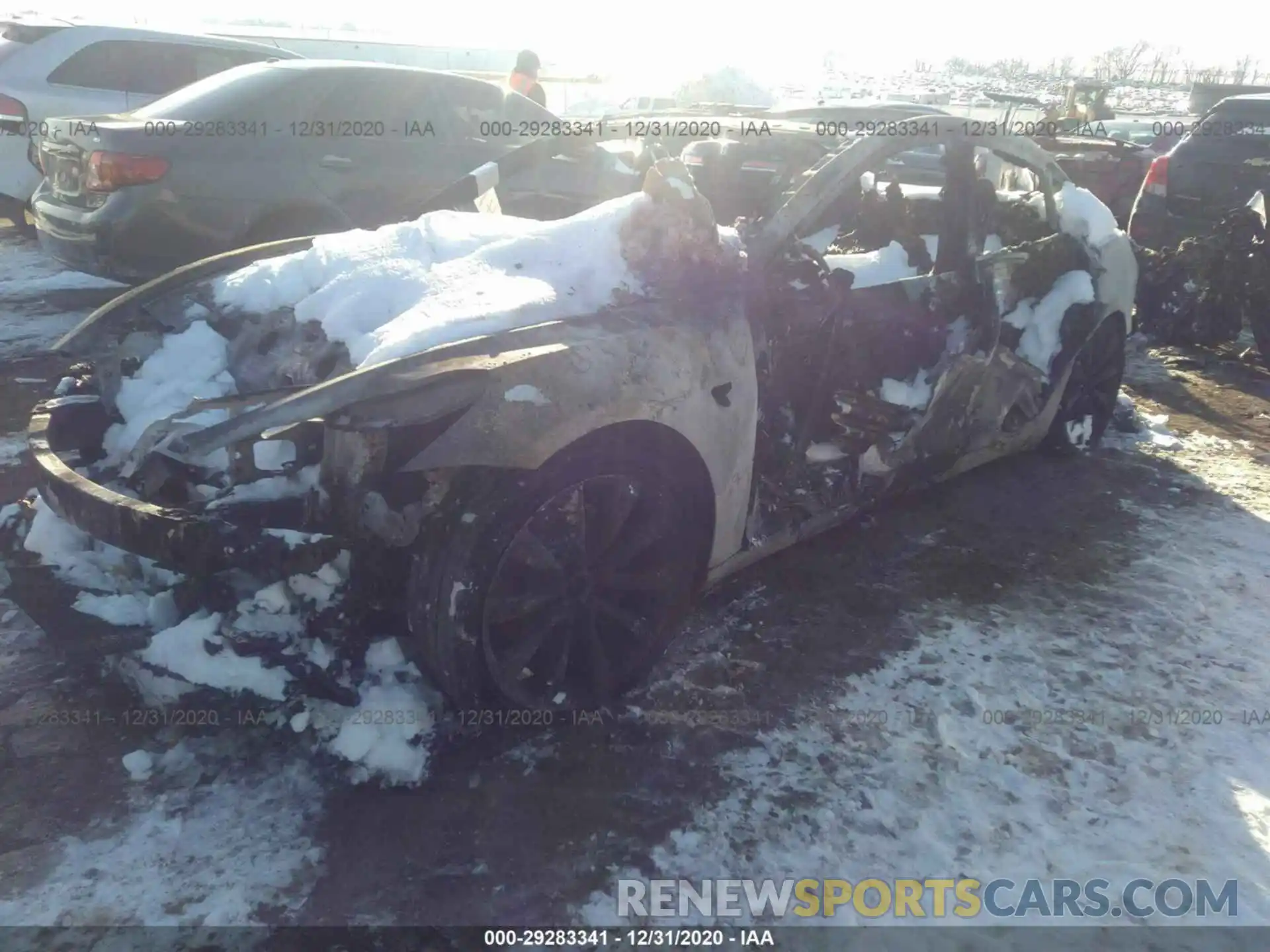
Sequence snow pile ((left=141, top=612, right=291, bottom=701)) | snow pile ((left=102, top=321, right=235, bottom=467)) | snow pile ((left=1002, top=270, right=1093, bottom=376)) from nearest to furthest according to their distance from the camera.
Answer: snow pile ((left=141, top=612, right=291, bottom=701))
snow pile ((left=102, top=321, right=235, bottom=467))
snow pile ((left=1002, top=270, right=1093, bottom=376))

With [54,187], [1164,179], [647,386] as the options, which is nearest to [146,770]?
[647,386]

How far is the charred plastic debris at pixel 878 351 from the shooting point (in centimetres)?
328

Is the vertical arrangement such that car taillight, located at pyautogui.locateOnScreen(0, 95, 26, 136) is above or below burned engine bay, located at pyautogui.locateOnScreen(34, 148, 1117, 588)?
above

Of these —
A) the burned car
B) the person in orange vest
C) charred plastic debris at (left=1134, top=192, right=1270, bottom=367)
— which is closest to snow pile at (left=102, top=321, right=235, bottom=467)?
the burned car

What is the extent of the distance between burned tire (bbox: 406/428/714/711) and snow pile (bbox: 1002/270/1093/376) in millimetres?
2214

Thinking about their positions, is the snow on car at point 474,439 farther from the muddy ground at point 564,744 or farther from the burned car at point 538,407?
the muddy ground at point 564,744

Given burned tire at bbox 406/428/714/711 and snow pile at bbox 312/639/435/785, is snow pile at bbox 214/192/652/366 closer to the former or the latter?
burned tire at bbox 406/428/714/711

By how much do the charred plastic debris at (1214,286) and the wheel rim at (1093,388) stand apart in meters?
2.53

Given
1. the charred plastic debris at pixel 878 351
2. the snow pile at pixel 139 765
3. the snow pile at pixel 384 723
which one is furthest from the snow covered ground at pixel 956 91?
the snow pile at pixel 139 765

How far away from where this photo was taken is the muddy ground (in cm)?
235

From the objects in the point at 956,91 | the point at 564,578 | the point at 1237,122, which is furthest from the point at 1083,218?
the point at 956,91

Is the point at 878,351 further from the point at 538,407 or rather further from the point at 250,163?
the point at 250,163

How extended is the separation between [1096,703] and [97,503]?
3.06 metres

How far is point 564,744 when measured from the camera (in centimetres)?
284
